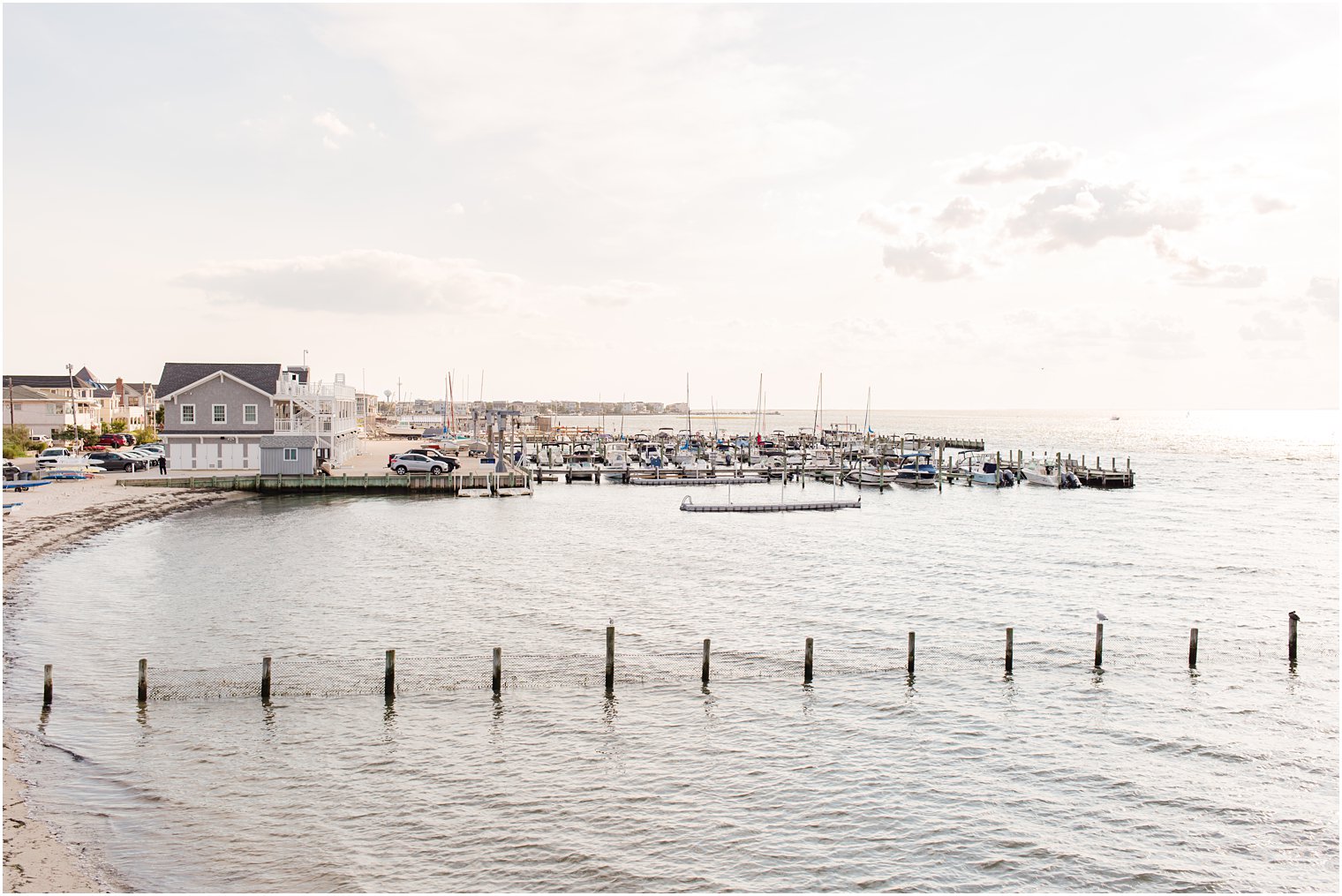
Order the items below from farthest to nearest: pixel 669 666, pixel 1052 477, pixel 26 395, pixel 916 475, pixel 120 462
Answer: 1. pixel 26 395
2. pixel 1052 477
3. pixel 916 475
4. pixel 120 462
5. pixel 669 666

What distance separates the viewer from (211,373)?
7500 cm

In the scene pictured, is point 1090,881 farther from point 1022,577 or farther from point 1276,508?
point 1276,508

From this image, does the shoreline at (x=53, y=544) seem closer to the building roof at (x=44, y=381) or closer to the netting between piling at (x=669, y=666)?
the netting between piling at (x=669, y=666)

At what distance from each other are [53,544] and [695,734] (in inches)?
1614

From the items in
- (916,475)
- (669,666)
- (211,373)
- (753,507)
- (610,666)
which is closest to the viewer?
(610,666)

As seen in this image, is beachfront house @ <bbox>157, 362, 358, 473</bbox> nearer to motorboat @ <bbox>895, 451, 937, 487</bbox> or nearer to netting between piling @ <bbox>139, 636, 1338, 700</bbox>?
netting between piling @ <bbox>139, 636, 1338, 700</bbox>

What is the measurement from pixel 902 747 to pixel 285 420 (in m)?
67.2

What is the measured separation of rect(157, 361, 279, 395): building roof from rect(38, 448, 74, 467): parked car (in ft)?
35.4

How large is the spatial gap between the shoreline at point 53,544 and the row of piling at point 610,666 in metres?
2.89

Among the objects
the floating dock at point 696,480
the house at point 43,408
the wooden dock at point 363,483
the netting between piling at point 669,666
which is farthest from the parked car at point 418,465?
the netting between piling at point 669,666

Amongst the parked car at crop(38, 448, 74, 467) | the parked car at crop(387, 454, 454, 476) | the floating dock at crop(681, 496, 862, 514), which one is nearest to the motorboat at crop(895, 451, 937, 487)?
the floating dock at crop(681, 496, 862, 514)

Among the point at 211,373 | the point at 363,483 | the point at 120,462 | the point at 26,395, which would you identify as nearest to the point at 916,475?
the point at 363,483

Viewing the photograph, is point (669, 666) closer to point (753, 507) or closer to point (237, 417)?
point (753, 507)

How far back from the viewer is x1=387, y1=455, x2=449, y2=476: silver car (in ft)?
265
